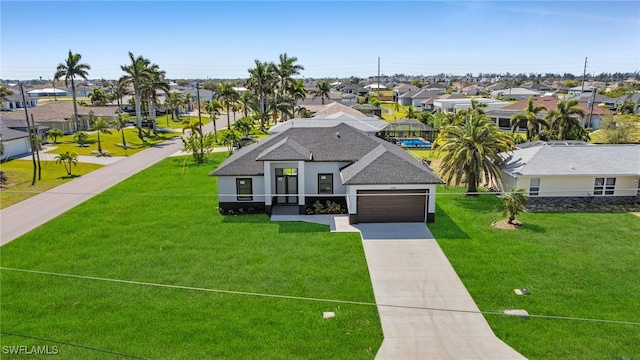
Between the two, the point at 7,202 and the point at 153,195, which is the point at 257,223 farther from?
the point at 7,202

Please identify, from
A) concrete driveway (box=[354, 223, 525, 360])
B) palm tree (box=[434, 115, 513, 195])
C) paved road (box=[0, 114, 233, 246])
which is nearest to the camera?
concrete driveway (box=[354, 223, 525, 360])

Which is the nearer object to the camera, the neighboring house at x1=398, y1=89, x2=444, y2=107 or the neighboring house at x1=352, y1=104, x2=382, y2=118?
Answer: the neighboring house at x1=352, y1=104, x2=382, y2=118

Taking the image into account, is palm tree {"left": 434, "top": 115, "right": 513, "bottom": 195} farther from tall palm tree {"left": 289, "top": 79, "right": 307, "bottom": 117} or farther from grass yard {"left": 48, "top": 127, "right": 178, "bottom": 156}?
tall palm tree {"left": 289, "top": 79, "right": 307, "bottom": 117}

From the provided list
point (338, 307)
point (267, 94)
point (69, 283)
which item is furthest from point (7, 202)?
point (267, 94)

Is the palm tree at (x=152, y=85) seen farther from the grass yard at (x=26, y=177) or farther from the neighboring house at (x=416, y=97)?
the neighboring house at (x=416, y=97)

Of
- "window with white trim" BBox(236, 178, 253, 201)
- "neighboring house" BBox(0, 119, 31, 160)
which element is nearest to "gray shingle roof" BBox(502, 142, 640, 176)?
"window with white trim" BBox(236, 178, 253, 201)

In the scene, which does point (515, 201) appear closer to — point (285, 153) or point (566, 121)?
point (285, 153)

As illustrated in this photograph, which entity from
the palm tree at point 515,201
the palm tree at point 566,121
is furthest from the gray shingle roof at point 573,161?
the palm tree at point 566,121
